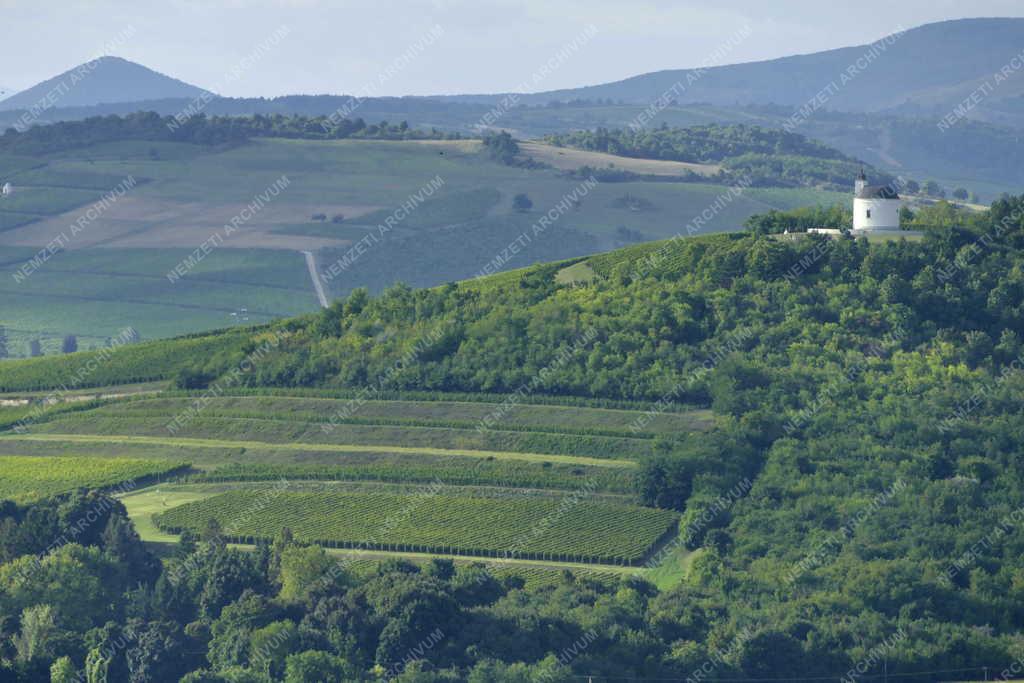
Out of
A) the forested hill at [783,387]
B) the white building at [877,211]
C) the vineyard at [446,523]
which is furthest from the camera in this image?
the white building at [877,211]

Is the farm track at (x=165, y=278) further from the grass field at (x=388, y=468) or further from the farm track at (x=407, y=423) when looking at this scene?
the farm track at (x=407, y=423)

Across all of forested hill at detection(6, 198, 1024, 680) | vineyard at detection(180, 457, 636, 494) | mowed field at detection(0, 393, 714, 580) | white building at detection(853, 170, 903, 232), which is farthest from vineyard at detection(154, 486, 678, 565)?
white building at detection(853, 170, 903, 232)

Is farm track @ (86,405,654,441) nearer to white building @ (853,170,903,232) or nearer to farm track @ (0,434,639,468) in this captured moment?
farm track @ (0,434,639,468)

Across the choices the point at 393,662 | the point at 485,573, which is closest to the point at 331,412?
the point at 485,573

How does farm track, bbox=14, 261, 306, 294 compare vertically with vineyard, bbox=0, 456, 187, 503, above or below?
below

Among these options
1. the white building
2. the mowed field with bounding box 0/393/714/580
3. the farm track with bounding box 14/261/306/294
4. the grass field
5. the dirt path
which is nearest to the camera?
the grass field

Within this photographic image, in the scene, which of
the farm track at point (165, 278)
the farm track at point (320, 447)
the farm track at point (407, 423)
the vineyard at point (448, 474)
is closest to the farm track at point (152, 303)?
the farm track at point (165, 278)

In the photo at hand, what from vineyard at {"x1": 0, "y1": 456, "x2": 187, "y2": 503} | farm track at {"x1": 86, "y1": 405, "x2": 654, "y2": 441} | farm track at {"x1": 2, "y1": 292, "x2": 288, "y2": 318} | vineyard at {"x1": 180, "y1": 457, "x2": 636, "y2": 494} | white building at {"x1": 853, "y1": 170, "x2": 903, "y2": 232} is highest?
white building at {"x1": 853, "y1": 170, "x2": 903, "y2": 232}
